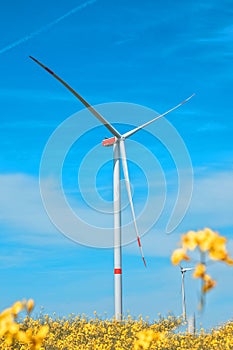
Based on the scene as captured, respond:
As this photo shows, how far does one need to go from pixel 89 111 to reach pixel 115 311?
8.50 m

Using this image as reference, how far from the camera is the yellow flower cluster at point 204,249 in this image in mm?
3123

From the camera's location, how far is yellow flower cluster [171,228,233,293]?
3123 mm

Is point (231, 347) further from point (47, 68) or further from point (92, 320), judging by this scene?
point (47, 68)

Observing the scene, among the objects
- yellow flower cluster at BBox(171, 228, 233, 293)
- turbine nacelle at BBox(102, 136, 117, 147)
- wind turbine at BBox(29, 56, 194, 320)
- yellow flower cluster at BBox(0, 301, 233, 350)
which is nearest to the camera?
yellow flower cluster at BBox(171, 228, 233, 293)

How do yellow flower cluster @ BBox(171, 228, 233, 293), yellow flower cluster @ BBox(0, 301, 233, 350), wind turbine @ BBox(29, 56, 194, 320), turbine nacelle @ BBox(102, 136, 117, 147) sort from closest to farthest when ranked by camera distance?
1. yellow flower cluster @ BBox(171, 228, 233, 293)
2. yellow flower cluster @ BBox(0, 301, 233, 350)
3. wind turbine @ BBox(29, 56, 194, 320)
4. turbine nacelle @ BBox(102, 136, 117, 147)

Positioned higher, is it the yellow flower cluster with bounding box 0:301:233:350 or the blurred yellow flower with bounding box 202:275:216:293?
the yellow flower cluster with bounding box 0:301:233:350

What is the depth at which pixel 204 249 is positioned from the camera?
10.2 feet

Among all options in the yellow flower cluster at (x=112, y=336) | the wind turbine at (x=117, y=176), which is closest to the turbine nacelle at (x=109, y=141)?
the wind turbine at (x=117, y=176)

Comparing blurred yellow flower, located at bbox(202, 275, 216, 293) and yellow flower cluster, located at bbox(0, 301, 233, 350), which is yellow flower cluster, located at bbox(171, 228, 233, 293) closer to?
blurred yellow flower, located at bbox(202, 275, 216, 293)

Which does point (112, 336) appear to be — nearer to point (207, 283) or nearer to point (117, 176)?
point (117, 176)

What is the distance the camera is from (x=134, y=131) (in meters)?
26.4

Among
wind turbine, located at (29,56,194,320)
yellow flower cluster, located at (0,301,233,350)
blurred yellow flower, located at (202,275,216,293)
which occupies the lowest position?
blurred yellow flower, located at (202,275,216,293)

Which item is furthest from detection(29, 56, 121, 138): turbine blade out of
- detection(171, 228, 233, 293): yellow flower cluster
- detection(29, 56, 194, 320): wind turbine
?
detection(171, 228, 233, 293): yellow flower cluster

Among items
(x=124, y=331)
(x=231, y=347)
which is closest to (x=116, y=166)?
(x=124, y=331)
